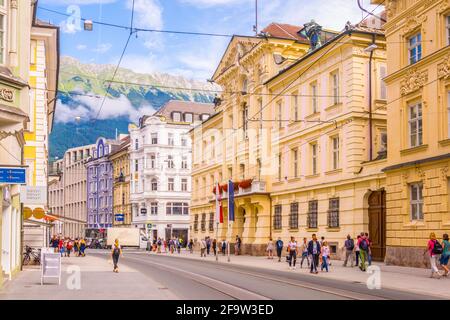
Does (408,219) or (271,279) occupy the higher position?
(408,219)

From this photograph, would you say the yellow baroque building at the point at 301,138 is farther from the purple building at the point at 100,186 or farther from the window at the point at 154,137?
the purple building at the point at 100,186

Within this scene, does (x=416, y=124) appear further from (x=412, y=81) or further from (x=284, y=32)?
(x=284, y=32)

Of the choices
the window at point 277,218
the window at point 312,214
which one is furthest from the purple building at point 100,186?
the window at point 312,214

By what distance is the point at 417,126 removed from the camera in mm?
32688

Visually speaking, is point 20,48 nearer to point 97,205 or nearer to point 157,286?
point 157,286

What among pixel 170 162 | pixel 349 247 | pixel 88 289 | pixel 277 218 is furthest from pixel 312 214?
pixel 170 162

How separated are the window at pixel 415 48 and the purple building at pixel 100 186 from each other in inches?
3312

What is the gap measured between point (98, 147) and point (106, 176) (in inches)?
300

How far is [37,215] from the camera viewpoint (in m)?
36.2

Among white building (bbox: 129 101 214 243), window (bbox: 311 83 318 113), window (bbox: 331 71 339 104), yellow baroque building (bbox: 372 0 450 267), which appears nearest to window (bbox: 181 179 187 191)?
white building (bbox: 129 101 214 243)

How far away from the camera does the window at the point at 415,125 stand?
107 feet

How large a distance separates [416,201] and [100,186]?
90.9m

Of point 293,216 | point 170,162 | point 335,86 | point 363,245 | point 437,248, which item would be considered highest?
point 335,86

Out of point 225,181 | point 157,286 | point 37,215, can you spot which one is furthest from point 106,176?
point 157,286
